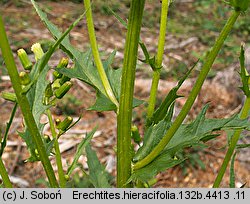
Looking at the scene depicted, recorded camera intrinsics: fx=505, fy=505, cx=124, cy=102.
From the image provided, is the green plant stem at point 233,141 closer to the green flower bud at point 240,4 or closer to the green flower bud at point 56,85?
the green flower bud at point 240,4

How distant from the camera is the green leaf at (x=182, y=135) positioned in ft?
3.30

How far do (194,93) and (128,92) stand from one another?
133 mm

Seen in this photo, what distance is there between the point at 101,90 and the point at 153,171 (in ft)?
0.74

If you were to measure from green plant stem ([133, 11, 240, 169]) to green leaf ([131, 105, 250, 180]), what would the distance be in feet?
0.06

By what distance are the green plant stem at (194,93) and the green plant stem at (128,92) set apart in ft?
0.10

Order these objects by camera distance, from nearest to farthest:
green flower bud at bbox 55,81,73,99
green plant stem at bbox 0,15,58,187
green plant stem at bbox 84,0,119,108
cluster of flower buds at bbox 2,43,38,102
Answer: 1. green plant stem at bbox 0,15,58,187
2. cluster of flower buds at bbox 2,43,38,102
3. green plant stem at bbox 84,0,119,108
4. green flower bud at bbox 55,81,73,99

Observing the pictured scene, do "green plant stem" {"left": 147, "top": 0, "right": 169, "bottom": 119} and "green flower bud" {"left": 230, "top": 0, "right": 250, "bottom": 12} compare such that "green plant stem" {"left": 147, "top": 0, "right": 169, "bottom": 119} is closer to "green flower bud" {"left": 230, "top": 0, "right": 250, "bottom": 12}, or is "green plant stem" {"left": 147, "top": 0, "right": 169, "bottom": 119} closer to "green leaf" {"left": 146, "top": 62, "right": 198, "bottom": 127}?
"green leaf" {"left": 146, "top": 62, "right": 198, "bottom": 127}

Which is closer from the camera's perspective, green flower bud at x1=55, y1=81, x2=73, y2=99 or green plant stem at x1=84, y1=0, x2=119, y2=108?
green plant stem at x1=84, y1=0, x2=119, y2=108

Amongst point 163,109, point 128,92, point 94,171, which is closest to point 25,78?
point 128,92

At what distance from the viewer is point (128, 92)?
97 centimetres

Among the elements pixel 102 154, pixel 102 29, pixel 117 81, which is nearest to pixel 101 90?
pixel 117 81

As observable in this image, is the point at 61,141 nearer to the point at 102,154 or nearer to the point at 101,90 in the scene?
the point at 102,154

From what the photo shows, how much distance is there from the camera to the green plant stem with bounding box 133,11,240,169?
0.87 metres

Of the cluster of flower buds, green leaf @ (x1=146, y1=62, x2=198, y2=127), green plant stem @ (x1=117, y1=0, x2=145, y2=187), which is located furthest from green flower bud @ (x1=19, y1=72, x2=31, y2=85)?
green leaf @ (x1=146, y1=62, x2=198, y2=127)
